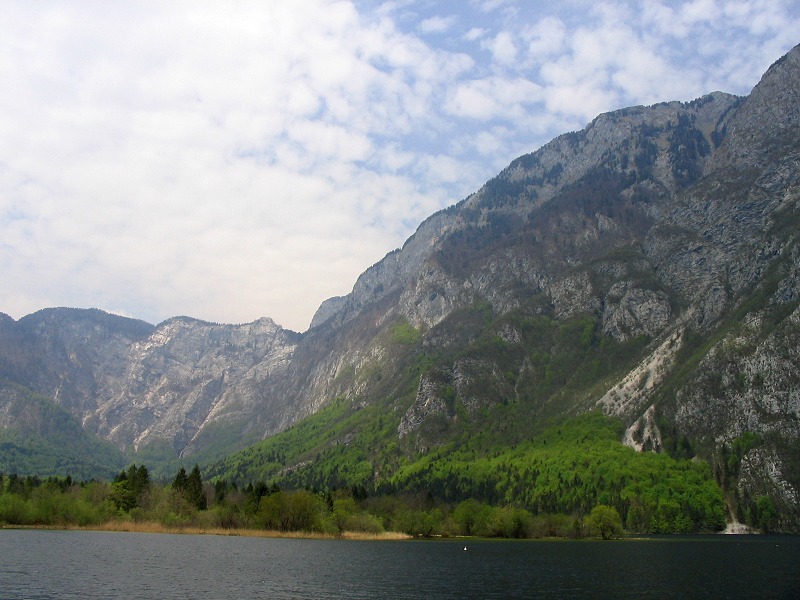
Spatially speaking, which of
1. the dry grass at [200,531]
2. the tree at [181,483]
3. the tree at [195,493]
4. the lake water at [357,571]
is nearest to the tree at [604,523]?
the lake water at [357,571]

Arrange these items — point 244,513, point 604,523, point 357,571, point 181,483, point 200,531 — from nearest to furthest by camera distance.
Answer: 1. point 357,571
2. point 200,531
3. point 244,513
4. point 181,483
5. point 604,523

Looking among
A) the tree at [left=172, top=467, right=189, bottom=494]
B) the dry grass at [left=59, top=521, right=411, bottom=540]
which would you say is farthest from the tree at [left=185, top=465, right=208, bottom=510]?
the dry grass at [left=59, top=521, right=411, bottom=540]

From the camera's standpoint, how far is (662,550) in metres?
138

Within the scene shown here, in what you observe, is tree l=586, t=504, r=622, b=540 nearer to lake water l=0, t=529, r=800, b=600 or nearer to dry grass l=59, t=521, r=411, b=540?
lake water l=0, t=529, r=800, b=600

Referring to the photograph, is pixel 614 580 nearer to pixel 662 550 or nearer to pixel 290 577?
pixel 290 577

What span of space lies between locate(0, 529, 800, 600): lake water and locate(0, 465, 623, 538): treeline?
15785 mm

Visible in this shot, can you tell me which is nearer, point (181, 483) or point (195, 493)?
point (195, 493)

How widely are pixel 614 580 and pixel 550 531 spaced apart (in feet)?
369

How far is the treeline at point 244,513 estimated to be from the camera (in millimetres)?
147250

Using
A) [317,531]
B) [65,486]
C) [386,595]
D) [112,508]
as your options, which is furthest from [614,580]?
[65,486]

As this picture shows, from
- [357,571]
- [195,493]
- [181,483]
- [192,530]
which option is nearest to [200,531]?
[192,530]

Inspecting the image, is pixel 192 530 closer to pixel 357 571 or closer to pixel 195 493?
pixel 195 493

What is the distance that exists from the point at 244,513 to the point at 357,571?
258ft

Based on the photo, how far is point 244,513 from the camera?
16125 cm
